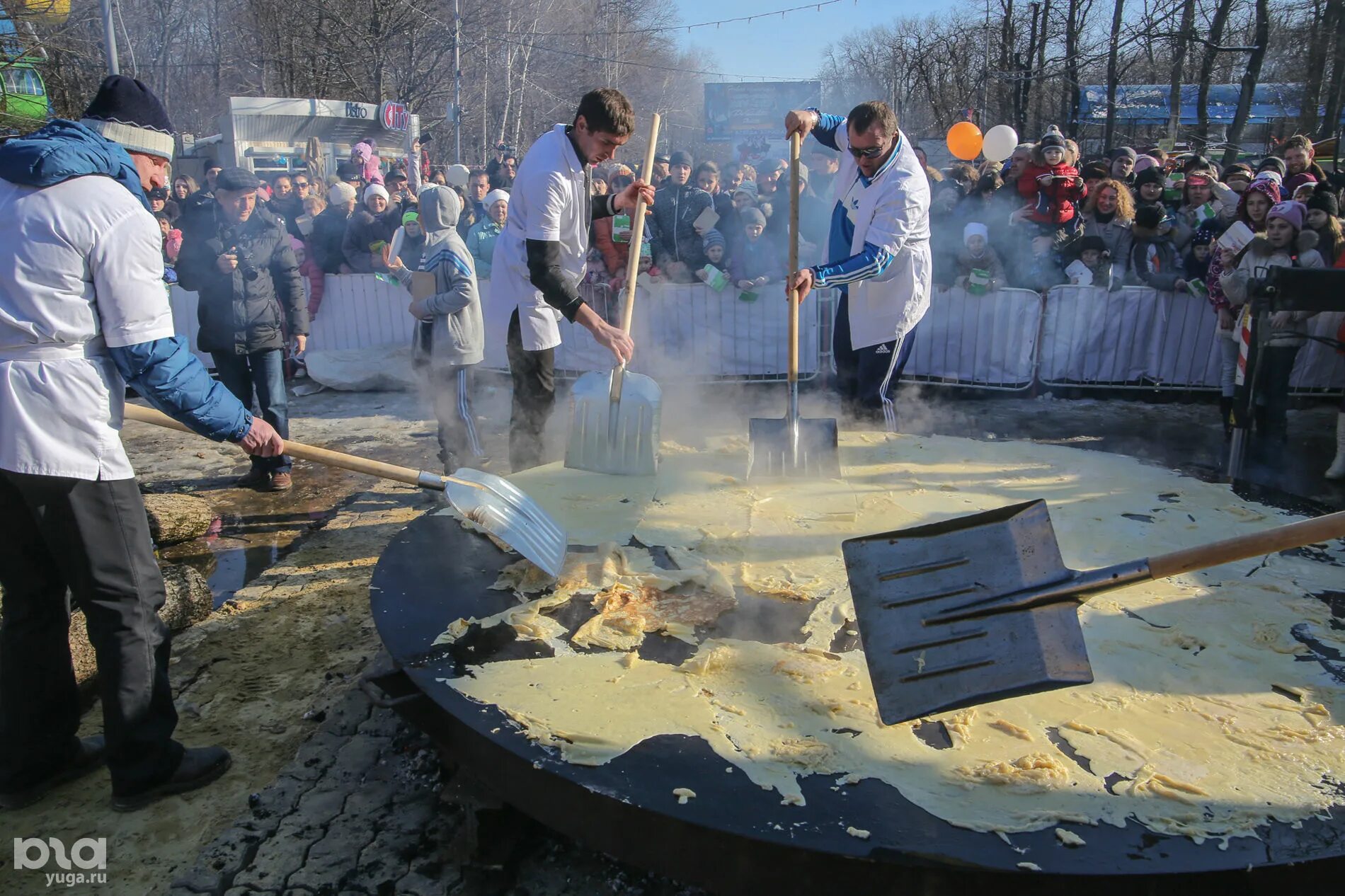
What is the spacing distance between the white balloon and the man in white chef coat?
8629mm

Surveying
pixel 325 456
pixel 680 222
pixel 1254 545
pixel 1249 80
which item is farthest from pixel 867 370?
pixel 1249 80

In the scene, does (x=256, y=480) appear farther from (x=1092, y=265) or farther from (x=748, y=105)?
(x=748, y=105)

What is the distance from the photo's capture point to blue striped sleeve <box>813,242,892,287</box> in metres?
4.30

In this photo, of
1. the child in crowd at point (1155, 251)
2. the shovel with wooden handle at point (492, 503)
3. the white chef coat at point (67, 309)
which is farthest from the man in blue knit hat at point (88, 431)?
the child in crowd at point (1155, 251)

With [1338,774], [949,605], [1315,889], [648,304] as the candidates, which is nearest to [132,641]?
[949,605]

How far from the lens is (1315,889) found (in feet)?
5.75

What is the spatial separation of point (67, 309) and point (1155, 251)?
8.53 meters

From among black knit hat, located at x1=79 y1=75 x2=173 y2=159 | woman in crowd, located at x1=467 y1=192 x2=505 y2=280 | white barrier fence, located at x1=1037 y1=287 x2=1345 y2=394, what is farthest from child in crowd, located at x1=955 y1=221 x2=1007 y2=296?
black knit hat, located at x1=79 y1=75 x2=173 y2=159

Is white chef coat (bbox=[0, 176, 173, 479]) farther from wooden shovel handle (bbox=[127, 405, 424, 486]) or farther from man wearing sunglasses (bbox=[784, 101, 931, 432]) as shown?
man wearing sunglasses (bbox=[784, 101, 931, 432])

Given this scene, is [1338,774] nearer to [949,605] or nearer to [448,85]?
[949,605]

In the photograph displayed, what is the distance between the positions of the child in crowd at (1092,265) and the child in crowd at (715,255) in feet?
10.7

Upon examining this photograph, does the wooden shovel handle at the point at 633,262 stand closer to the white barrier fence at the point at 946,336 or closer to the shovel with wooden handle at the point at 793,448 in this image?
the shovel with wooden handle at the point at 793,448

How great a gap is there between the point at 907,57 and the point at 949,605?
1250 inches

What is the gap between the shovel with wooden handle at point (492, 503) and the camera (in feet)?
9.36
